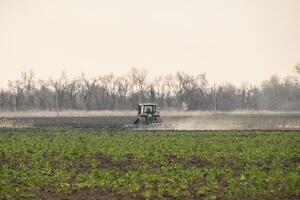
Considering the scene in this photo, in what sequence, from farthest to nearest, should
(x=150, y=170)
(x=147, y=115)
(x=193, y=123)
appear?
(x=193, y=123) < (x=147, y=115) < (x=150, y=170)

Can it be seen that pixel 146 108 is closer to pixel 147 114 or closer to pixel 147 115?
pixel 147 114

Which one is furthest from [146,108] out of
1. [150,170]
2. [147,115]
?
[150,170]

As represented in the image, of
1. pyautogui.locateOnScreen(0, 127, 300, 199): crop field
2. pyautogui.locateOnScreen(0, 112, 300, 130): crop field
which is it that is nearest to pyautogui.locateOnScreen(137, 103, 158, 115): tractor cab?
pyautogui.locateOnScreen(0, 112, 300, 130): crop field

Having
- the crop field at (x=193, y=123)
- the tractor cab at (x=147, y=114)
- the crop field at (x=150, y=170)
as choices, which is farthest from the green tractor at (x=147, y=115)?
the crop field at (x=150, y=170)

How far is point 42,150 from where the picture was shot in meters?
31.3

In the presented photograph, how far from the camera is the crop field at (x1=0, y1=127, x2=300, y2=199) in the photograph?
726 inches

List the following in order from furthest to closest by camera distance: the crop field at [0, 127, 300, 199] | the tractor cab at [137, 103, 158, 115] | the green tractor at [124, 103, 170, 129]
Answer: the tractor cab at [137, 103, 158, 115] → the green tractor at [124, 103, 170, 129] → the crop field at [0, 127, 300, 199]

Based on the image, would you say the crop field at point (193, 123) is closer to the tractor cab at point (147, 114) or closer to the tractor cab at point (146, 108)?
the tractor cab at point (147, 114)

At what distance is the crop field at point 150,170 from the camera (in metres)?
18.5

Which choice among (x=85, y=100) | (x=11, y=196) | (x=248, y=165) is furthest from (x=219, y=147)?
(x=85, y=100)

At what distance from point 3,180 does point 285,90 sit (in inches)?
5087

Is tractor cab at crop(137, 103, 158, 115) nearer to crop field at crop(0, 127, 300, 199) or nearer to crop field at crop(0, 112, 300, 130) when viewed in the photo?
crop field at crop(0, 112, 300, 130)

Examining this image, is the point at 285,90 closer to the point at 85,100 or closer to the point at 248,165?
the point at 85,100

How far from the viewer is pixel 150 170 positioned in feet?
75.7
